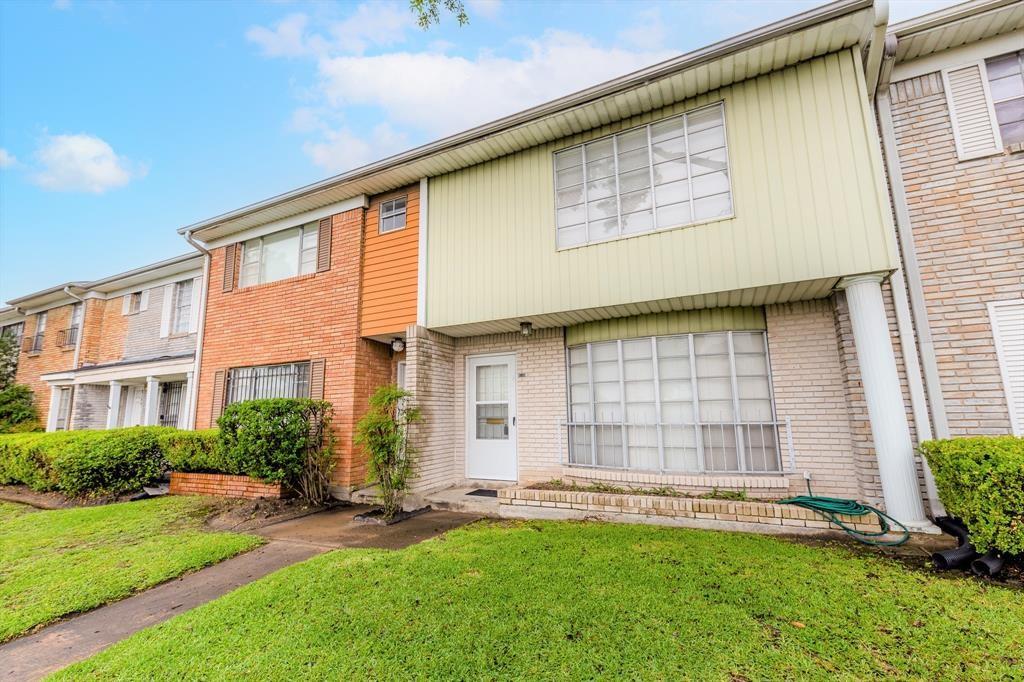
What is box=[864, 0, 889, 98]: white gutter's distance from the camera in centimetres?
484

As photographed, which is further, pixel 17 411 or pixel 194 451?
pixel 17 411

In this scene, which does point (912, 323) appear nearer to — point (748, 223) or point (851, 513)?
point (748, 223)

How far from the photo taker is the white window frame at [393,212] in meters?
8.56

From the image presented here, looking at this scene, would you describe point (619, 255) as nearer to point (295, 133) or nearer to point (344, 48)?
point (344, 48)

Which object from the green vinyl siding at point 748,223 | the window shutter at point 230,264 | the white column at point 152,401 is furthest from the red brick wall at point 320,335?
the white column at point 152,401

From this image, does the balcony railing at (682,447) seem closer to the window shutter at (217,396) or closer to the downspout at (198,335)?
the window shutter at (217,396)

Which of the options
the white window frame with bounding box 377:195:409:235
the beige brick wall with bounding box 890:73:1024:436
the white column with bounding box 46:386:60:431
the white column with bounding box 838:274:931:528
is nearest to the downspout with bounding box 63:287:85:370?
the white column with bounding box 46:386:60:431

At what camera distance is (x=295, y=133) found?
20250 millimetres

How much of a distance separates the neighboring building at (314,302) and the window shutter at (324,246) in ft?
0.08

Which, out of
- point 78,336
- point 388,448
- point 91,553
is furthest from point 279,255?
point 78,336

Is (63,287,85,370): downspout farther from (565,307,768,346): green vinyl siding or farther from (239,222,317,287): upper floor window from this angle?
(565,307,768,346): green vinyl siding

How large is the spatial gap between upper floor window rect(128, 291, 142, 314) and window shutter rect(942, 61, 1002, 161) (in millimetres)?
19362

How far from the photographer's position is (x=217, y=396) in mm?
9875

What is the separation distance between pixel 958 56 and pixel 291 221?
11926 mm
